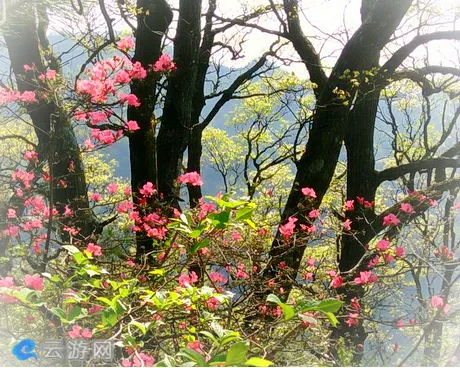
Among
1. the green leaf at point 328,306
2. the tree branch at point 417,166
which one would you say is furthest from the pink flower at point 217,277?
the tree branch at point 417,166

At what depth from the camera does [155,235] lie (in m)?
3.12

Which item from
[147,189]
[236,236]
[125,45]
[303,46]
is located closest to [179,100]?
[125,45]

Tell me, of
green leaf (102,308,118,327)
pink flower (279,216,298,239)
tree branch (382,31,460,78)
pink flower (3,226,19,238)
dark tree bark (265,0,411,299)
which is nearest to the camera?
green leaf (102,308,118,327)

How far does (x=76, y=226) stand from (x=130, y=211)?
533 millimetres

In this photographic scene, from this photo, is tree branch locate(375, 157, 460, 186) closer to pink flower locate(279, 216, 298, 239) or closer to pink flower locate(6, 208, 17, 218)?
pink flower locate(279, 216, 298, 239)

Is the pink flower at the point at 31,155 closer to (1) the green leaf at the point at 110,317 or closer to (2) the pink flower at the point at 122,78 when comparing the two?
(2) the pink flower at the point at 122,78

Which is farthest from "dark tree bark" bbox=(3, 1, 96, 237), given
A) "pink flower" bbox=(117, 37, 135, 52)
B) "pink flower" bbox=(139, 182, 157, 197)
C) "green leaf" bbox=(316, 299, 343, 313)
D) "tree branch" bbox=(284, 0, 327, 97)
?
"tree branch" bbox=(284, 0, 327, 97)

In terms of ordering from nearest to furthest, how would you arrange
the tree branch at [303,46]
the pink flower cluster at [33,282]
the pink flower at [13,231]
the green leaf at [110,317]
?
the green leaf at [110,317], the pink flower cluster at [33,282], the pink flower at [13,231], the tree branch at [303,46]

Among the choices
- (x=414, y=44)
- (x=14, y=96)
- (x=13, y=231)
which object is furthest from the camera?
(x=414, y=44)

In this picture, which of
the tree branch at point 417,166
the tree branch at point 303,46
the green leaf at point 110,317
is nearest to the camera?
the green leaf at point 110,317

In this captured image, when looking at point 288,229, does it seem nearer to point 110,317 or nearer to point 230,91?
point 110,317

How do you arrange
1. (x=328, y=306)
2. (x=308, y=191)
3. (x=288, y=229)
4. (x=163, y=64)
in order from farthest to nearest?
1. (x=308, y=191)
2. (x=163, y=64)
3. (x=288, y=229)
4. (x=328, y=306)

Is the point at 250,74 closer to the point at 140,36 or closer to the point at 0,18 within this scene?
the point at 140,36

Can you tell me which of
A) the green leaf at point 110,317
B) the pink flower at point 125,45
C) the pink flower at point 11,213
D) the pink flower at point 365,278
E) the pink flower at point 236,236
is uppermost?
the pink flower at point 125,45
